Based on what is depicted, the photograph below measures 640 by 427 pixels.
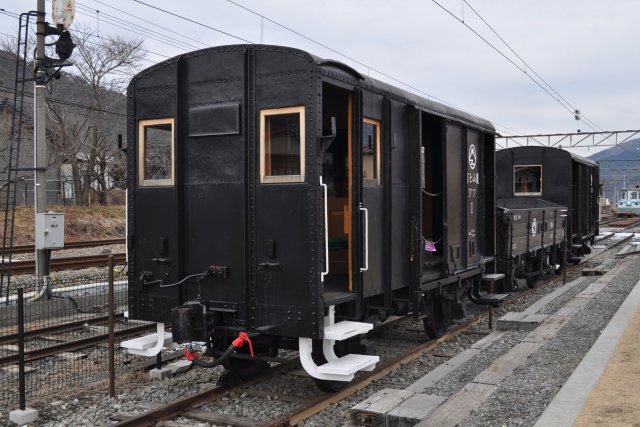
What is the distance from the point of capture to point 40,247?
42.0 feet

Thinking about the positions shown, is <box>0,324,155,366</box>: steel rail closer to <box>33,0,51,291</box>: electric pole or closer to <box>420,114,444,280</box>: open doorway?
<box>33,0,51,291</box>: electric pole

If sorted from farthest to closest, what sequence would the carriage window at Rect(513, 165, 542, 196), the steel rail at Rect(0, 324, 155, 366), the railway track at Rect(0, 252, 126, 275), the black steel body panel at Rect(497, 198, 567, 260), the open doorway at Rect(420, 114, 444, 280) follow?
1. the carriage window at Rect(513, 165, 542, 196)
2. the railway track at Rect(0, 252, 126, 275)
3. the black steel body panel at Rect(497, 198, 567, 260)
4. the open doorway at Rect(420, 114, 444, 280)
5. the steel rail at Rect(0, 324, 155, 366)

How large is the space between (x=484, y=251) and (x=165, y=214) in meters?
6.37

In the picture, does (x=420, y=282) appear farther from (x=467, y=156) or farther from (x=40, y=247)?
(x=40, y=247)

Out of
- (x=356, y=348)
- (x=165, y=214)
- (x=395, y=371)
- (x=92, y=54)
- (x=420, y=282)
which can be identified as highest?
(x=92, y=54)

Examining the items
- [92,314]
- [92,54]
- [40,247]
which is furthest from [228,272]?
[92,54]

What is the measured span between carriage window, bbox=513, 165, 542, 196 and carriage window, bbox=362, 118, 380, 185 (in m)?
13.2

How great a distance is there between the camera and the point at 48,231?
1283 cm

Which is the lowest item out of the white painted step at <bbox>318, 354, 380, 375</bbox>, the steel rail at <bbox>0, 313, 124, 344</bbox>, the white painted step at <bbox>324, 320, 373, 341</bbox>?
the steel rail at <bbox>0, 313, 124, 344</bbox>

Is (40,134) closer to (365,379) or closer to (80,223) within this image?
(365,379)

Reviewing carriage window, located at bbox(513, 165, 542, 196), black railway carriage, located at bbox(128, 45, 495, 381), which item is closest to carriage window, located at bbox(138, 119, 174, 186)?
black railway carriage, located at bbox(128, 45, 495, 381)

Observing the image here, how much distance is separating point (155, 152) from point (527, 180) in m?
15.1

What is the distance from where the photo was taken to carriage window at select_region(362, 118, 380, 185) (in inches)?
283

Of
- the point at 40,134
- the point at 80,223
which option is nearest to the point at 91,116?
the point at 80,223
